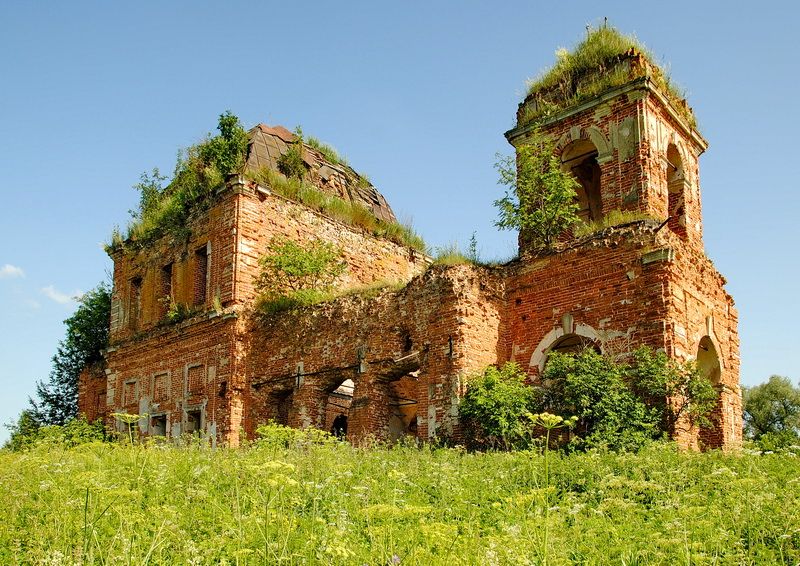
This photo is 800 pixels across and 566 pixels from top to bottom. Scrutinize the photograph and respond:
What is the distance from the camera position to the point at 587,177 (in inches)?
682

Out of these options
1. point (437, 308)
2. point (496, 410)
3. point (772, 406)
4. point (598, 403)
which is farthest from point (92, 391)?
point (772, 406)

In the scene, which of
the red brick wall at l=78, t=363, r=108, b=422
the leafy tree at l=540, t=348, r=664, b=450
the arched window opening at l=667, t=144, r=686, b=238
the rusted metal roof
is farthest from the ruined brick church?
the red brick wall at l=78, t=363, r=108, b=422

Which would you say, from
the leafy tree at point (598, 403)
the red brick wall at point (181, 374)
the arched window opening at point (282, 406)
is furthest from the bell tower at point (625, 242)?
the red brick wall at point (181, 374)

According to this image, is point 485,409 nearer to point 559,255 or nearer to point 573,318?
point 573,318

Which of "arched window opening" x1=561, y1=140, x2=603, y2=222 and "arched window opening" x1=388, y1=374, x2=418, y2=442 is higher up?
"arched window opening" x1=561, y1=140, x2=603, y2=222

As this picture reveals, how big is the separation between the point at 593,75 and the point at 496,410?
7643 millimetres

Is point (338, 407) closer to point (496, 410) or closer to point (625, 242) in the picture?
point (496, 410)

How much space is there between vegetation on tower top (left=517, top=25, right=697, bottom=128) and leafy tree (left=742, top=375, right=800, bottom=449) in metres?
19.1

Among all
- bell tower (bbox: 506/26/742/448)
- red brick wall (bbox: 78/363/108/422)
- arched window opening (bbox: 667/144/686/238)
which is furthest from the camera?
red brick wall (bbox: 78/363/108/422)

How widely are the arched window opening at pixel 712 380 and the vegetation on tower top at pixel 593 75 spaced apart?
499 cm

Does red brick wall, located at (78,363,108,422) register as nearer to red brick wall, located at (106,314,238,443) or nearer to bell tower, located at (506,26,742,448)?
red brick wall, located at (106,314,238,443)

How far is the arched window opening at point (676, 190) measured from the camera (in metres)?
15.8

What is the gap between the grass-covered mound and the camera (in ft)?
16.4

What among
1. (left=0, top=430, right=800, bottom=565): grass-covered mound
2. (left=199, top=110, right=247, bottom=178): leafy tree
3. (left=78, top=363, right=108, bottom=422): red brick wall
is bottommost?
(left=0, top=430, right=800, bottom=565): grass-covered mound
